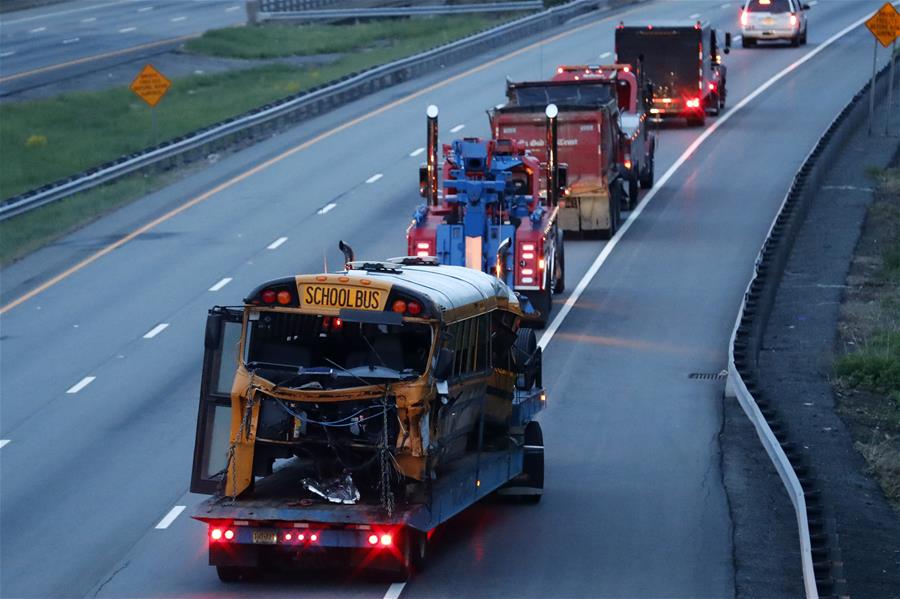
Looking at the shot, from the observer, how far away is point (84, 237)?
33.9 meters

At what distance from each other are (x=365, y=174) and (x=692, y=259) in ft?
35.3

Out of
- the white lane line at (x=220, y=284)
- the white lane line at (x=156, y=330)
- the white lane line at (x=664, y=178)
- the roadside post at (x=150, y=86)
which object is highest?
the roadside post at (x=150, y=86)

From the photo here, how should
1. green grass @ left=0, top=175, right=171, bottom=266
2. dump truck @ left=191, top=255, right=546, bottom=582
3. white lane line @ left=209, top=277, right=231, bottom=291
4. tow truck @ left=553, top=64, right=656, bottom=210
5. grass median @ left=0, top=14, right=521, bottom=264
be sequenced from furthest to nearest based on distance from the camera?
grass median @ left=0, top=14, right=521, bottom=264 < tow truck @ left=553, top=64, right=656, bottom=210 < green grass @ left=0, top=175, right=171, bottom=266 < white lane line @ left=209, top=277, right=231, bottom=291 < dump truck @ left=191, top=255, right=546, bottom=582

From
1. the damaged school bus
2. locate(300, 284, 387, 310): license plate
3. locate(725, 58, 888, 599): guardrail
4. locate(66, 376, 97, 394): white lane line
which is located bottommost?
locate(66, 376, 97, 394): white lane line

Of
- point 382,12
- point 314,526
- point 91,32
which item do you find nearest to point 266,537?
point 314,526

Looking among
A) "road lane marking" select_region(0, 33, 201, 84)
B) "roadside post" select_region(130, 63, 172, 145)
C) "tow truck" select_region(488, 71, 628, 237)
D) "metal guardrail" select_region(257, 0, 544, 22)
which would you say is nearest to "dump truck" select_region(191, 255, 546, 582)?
"tow truck" select_region(488, 71, 628, 237)

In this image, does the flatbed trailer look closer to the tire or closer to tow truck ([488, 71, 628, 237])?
the tire

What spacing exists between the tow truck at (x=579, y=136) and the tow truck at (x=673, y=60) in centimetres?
1100

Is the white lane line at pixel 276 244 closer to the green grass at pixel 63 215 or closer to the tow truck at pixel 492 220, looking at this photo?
the green grass at pixel 63 215

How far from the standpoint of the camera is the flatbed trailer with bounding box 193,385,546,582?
14000 mm

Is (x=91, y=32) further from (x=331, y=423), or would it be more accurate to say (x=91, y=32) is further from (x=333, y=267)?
(x=331, y=423)

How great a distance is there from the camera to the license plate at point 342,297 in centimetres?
1445

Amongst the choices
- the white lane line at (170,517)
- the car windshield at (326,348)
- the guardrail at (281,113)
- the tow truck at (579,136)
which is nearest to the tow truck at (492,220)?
the tow truck at (579,136)

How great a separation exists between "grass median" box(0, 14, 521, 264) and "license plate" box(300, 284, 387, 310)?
1929 centimetres
